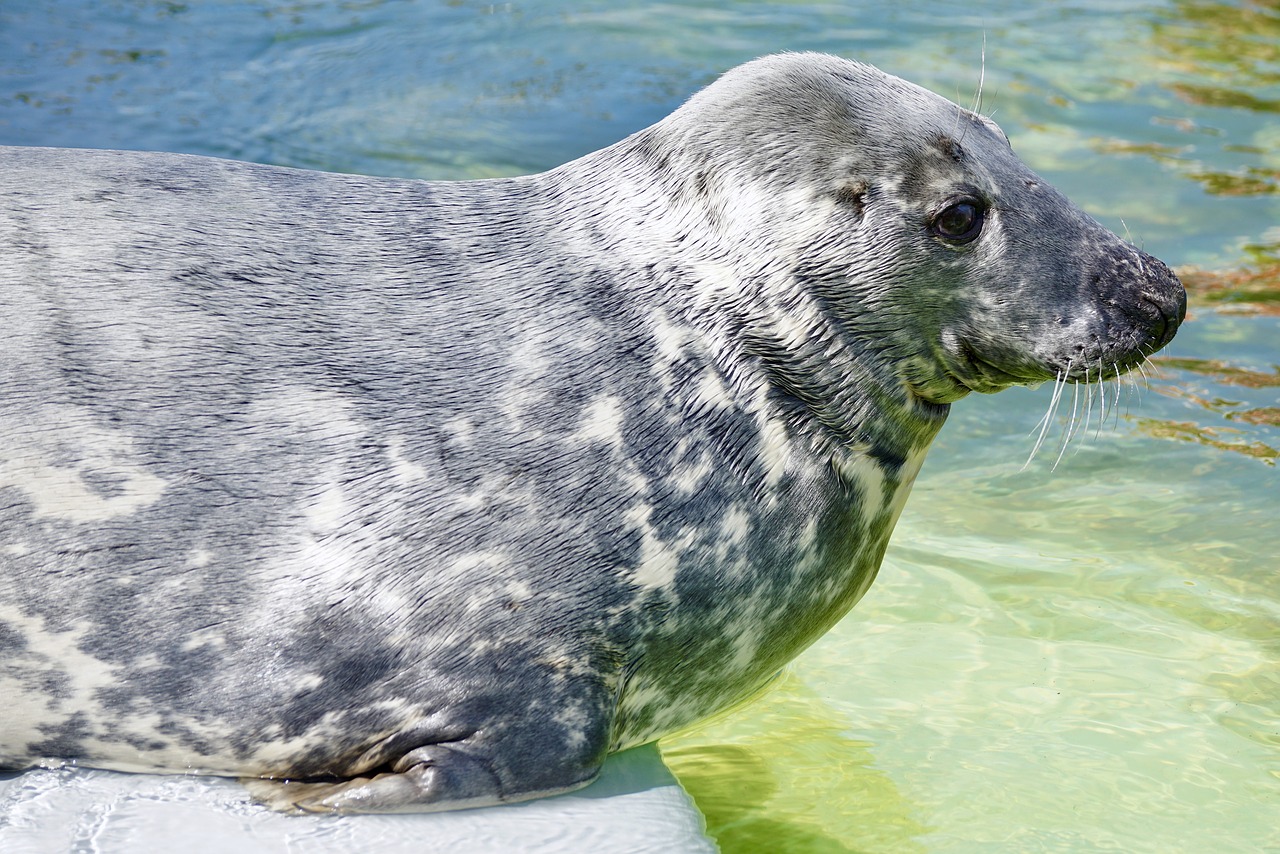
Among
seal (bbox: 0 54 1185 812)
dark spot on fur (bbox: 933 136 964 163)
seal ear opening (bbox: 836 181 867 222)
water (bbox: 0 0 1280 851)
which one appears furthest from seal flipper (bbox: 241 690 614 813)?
dark spot on fur (bbox: 933 136 964 163)

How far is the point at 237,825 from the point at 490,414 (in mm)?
894

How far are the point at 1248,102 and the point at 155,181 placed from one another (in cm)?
727

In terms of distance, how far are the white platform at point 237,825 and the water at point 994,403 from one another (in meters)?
0.59

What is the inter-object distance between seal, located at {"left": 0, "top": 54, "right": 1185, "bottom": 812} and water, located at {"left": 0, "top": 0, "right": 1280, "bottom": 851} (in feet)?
2.06

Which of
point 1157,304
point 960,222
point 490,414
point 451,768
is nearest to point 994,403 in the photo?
point 1157,304

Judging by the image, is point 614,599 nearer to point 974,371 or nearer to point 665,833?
point 665,833

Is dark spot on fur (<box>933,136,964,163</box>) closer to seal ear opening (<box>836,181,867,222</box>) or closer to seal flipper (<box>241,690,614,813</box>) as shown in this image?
seal ear opening (<box>836,181,867,222</box>)

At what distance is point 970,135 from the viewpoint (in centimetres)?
321

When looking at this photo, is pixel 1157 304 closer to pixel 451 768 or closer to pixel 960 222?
pixel 960 222

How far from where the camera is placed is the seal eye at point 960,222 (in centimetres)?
306

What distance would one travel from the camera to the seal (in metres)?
2.78

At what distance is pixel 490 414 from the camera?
2.95m

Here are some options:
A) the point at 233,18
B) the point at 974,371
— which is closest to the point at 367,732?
the point at 974,371

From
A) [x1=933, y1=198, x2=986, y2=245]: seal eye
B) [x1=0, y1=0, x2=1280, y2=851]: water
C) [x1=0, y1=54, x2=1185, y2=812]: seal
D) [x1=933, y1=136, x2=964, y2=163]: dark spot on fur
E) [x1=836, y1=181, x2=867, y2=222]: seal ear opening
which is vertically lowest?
[x1=0, y1=0, x2=1280, y2=851]: water
